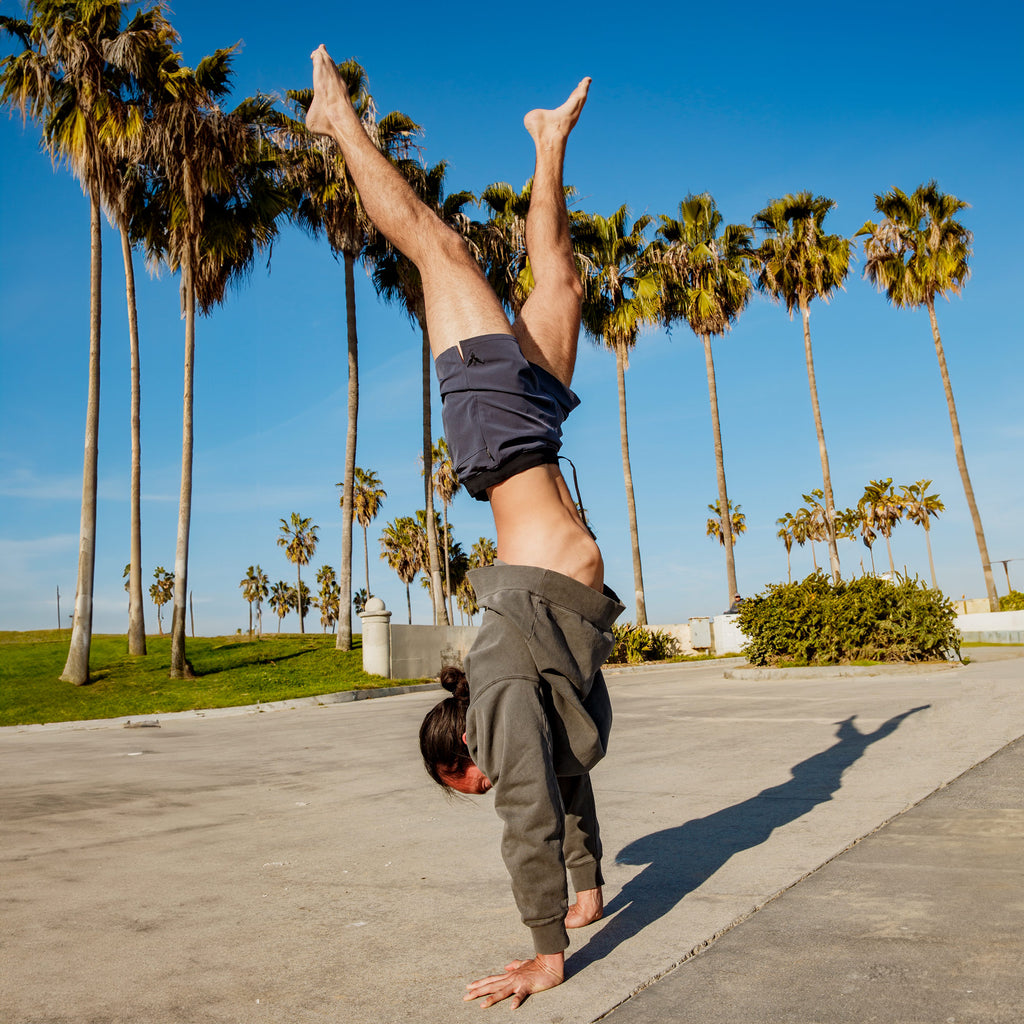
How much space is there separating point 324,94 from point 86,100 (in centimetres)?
1989

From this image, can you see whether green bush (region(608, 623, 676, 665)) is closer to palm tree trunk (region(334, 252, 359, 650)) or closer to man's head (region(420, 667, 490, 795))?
palm tree trunk (region(334, 252, 359, 650))

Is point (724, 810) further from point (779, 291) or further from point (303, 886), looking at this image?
point (779, 291)

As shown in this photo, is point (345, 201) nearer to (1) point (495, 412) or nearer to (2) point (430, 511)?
(2) point (430, 511)

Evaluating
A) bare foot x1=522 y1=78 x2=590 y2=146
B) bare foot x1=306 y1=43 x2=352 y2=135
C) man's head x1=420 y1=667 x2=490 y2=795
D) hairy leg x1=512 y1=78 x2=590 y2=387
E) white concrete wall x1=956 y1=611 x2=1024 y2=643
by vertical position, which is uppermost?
bare foot x1=306 y1=43 x2=352 y2=135

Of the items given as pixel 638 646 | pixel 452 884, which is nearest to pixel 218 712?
pixel 452 884

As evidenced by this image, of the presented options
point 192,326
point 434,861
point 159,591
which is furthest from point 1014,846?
point 159,591

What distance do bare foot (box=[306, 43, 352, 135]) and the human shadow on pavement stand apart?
98.5 inches

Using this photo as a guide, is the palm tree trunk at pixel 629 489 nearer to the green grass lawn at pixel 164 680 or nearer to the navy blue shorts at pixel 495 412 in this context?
the green grass lawn at pixel 164 680

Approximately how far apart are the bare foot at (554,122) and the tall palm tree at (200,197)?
18.6 m

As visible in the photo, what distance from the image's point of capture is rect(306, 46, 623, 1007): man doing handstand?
82.3 inches

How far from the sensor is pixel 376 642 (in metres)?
21.2

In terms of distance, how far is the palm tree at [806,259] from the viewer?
31.7 m

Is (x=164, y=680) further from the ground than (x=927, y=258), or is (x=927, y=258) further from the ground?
(x=927, y=258)

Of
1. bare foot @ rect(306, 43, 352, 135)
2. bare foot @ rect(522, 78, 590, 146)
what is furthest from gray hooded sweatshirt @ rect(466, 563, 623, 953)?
bare foot @ rect(306, 43, 352, 135)
